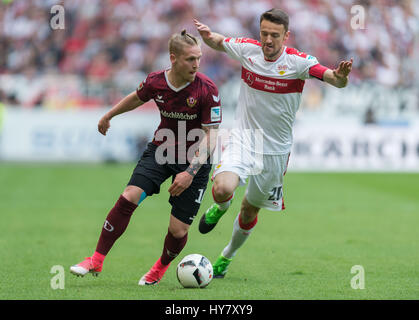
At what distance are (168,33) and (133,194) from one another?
17.8 m

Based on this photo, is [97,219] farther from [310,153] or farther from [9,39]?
[9,39]

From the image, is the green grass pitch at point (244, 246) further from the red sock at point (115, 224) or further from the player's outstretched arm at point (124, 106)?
the player's outstretched arm at point (124, 106)

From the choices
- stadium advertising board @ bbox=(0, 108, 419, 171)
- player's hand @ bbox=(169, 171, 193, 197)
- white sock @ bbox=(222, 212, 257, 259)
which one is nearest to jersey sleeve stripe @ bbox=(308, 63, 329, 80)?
player's hand @ bbox=(169, 171, 193, 197)

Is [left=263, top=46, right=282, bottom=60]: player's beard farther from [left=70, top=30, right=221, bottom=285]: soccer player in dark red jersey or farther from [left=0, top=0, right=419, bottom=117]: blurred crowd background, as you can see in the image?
[left=0, top=0, right=419, bottom=117]: blurred crowd background

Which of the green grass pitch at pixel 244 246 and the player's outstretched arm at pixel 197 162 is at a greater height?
the player's outstretched arm at pixel 197 162

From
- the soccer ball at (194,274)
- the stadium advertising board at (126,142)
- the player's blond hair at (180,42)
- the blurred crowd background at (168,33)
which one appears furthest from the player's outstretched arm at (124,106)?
the blurred crowd background at (168,33)

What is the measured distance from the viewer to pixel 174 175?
6480mm

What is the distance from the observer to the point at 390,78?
2325 cm

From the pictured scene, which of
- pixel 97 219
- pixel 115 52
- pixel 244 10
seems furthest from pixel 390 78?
pixel 97 219

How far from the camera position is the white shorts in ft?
22.0

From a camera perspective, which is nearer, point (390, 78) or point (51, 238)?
point (51, 238)

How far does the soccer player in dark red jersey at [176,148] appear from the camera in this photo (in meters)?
6.09

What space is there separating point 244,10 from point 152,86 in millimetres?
17690

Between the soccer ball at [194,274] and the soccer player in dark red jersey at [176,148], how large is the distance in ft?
1.05
